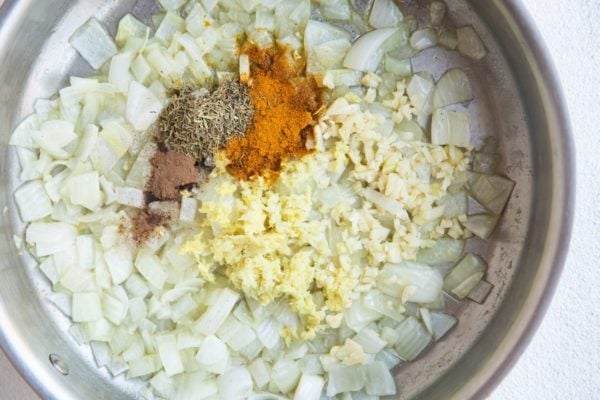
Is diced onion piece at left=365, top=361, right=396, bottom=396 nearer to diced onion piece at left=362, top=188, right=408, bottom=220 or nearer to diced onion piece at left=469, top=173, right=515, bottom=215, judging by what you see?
diced onion piece at left=362, top=188, right=408, bottom=220

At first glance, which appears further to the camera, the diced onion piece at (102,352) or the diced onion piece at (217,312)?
the diced onion piece at (102,352)

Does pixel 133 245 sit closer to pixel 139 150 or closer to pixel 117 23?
pixel 139 150

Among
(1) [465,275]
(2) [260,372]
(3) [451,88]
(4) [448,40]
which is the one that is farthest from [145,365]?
(4) [448,40]

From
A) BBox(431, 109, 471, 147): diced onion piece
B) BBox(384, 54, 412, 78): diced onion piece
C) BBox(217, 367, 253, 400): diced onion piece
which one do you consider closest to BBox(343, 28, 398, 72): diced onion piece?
BBox(384, 54, 412, 78): diced onion piece

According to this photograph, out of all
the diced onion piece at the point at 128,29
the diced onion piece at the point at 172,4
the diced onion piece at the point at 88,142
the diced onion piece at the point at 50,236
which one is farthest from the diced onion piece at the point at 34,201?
the diced onion piece at the point at 172,4

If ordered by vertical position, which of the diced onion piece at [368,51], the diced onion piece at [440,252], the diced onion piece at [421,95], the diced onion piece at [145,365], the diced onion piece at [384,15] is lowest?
the diced onion piece at [145,365]

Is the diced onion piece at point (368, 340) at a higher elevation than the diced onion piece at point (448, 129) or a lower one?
lower

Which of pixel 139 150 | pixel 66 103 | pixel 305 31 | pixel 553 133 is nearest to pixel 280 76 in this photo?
pixel 305 31

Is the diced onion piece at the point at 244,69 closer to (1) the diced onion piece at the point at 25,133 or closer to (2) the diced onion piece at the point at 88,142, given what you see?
(2) the diced onion piece at the point at 88,142
